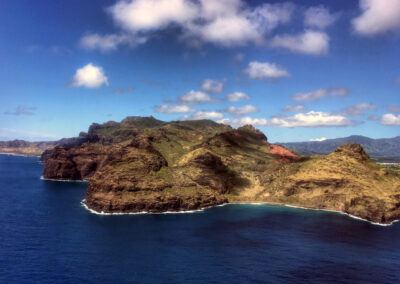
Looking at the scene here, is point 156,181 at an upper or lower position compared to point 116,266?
upper

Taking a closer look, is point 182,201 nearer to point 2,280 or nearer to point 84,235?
point 84,235


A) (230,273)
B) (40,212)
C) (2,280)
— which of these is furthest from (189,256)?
(40,212)

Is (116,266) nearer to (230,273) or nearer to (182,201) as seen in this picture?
(230,273)

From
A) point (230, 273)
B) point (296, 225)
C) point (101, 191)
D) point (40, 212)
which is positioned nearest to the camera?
point (230, 273)

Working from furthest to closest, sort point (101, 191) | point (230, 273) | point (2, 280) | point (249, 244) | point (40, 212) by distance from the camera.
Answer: point (101, 191)
point (40, 212)
point (249, 244)
point (230, 273)
point (2, 280)

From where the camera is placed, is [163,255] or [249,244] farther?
[249,244]

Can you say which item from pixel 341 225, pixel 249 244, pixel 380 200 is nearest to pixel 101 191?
pixel 249 244
